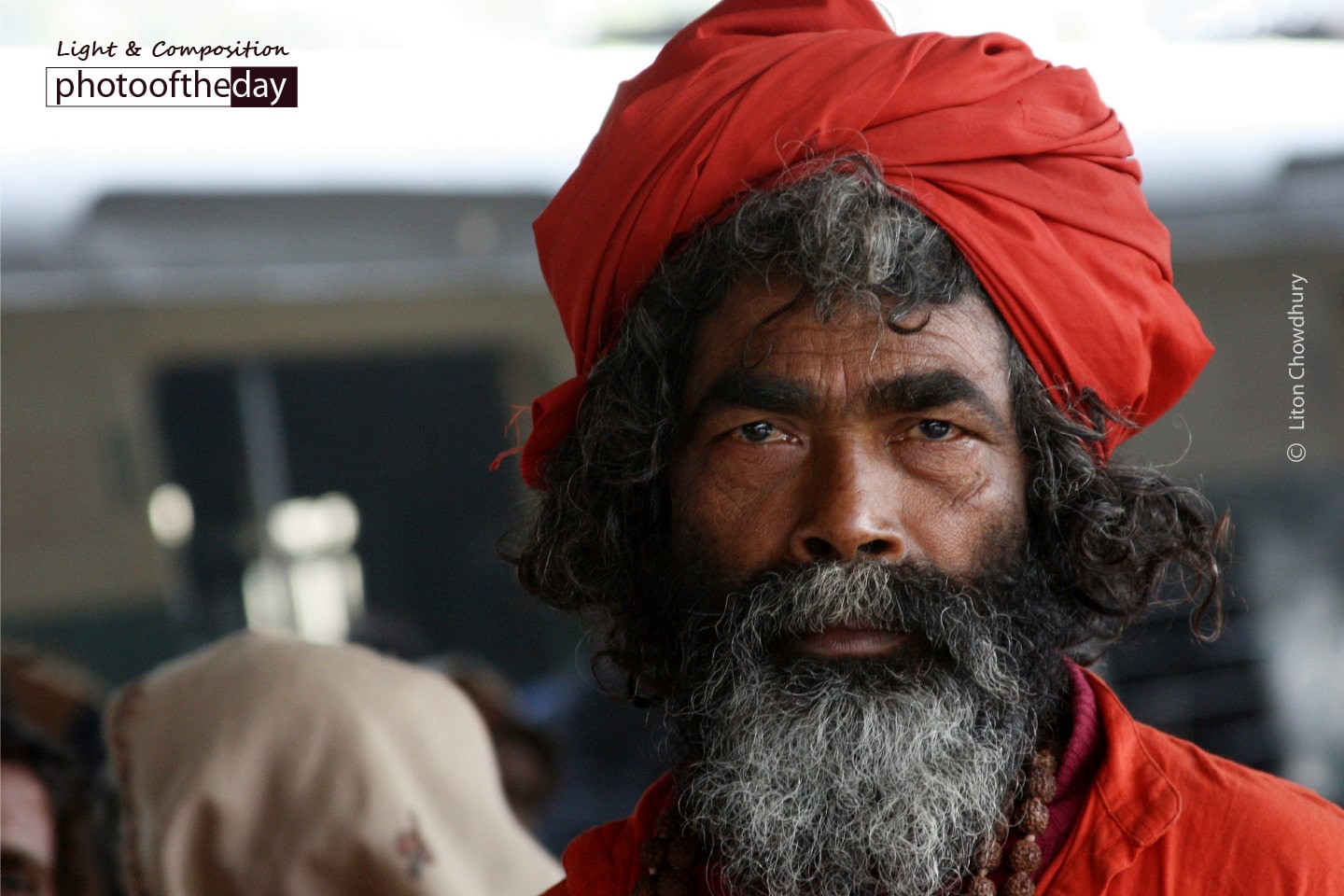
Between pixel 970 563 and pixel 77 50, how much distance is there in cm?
180

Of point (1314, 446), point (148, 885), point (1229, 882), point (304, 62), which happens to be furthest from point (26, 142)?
point (1314, 446)

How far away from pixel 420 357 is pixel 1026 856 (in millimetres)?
3887

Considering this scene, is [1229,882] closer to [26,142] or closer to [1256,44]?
[1256,44]

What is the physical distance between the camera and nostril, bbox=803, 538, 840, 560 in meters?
1.40

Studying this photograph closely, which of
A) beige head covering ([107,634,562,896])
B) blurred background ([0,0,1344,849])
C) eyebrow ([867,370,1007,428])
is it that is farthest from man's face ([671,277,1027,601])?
blurred background ([0,0,1344,849])

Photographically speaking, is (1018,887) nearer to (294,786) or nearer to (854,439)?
(854,439)

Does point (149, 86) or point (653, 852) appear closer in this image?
point (653, 852)

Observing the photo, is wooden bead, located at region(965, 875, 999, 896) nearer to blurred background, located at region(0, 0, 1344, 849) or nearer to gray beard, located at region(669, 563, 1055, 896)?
gray beard, located at region(669, 563, 1055, 896)

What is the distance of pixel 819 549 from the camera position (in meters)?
1.41

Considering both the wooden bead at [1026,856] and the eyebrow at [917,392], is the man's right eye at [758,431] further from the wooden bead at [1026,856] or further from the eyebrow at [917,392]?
the wooden bead at [1026,856]

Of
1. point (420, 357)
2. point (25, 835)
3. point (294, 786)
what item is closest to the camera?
point (294, 786)

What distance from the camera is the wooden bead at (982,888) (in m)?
1.36

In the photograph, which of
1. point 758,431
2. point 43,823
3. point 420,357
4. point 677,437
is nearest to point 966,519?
point 758,431

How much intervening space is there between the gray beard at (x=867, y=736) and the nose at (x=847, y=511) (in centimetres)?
2
